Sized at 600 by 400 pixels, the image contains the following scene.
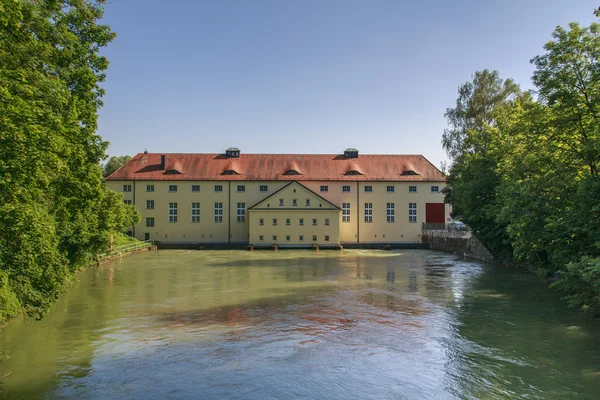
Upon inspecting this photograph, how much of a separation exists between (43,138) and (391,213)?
133ft

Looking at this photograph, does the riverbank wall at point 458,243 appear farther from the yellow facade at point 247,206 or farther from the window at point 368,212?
the window at point 368,212

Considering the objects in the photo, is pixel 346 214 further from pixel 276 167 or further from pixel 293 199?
pixel 276 167

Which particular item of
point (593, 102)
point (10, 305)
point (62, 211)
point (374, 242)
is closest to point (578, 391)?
point (593, 102)

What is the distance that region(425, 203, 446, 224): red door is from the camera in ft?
154

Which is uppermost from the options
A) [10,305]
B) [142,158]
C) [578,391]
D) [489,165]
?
[142,158]

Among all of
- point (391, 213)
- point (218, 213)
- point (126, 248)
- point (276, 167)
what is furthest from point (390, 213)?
point (126, 248)

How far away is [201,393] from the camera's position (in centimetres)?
881

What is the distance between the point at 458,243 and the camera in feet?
126

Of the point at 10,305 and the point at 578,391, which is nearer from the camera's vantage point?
the point at 578,391

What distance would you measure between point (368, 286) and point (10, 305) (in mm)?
14466

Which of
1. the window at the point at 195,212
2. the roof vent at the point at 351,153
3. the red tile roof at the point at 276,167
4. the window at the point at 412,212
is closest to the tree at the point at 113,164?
the red tile roof at the point at 276,167

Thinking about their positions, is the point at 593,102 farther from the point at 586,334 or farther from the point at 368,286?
the point at 368,286

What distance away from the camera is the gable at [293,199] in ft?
144

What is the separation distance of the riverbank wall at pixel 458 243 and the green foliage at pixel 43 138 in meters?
26.4
